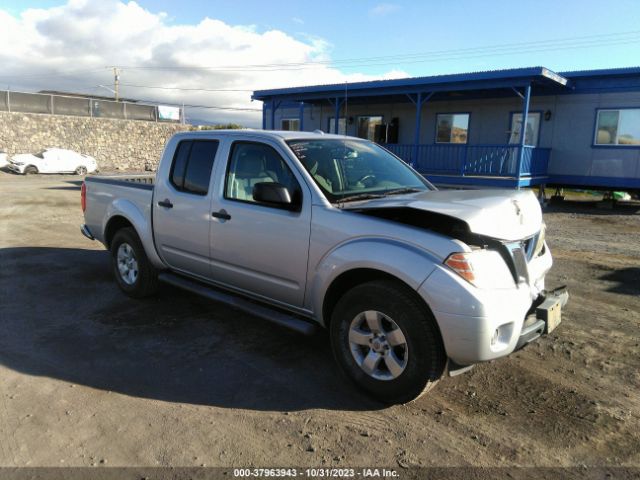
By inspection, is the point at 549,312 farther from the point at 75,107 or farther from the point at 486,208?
the point at 75,107

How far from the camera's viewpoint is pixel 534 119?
1700 cm

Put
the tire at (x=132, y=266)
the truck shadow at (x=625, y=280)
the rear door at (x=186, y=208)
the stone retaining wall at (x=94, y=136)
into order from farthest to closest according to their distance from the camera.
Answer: the stone retaining wall at (x=94, y=136)
the truck shadow at (x=625, y=280)
the tire at (x=132, y=266)
the rear door at (x=186, y=208)

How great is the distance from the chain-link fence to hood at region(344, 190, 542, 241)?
118 ft

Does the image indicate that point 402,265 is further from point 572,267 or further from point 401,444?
point 572,267

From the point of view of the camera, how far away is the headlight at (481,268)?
302 centimetres

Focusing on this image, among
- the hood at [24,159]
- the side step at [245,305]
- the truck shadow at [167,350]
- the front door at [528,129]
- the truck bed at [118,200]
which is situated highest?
the front door at [528,129]

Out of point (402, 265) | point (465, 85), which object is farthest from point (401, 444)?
point (465, 85)

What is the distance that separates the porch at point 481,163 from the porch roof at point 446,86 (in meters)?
1.86

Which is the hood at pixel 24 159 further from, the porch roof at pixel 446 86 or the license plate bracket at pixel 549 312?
the license plate bracket at pixel 549 312

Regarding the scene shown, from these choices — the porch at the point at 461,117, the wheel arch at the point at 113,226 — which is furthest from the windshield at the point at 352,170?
the porch at the point at 461,117

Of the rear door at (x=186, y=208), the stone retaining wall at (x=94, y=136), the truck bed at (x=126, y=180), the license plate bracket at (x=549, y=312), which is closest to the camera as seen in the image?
the license plate bracket at (x=549, y=312)

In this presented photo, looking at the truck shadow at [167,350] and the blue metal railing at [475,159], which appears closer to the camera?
the truck shadow at [167,350]

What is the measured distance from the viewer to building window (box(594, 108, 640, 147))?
49.6 ft

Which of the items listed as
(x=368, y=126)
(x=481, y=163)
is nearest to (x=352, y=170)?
(x=481, y=163)
